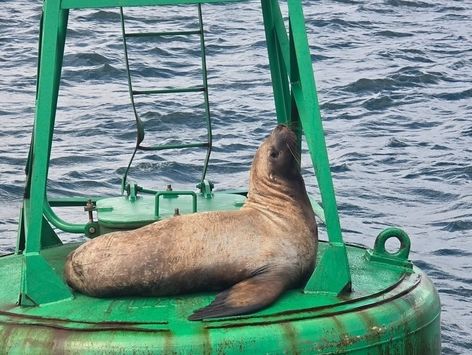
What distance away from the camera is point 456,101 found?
18422 mm

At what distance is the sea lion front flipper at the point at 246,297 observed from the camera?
20.4 feet

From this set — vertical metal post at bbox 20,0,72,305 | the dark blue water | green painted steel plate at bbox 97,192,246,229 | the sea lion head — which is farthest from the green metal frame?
the dark blue water

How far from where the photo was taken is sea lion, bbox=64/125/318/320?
21.6 ft

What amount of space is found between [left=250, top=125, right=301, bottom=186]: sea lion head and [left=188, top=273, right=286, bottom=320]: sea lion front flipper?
2.13ft

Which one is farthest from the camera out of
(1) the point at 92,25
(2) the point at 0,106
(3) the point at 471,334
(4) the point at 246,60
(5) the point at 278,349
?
(1) the point at 92,25

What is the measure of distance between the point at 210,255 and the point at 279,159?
700 mm

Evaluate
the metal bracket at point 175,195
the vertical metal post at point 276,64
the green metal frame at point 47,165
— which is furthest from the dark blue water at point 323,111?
the green metal frame at point 47,165

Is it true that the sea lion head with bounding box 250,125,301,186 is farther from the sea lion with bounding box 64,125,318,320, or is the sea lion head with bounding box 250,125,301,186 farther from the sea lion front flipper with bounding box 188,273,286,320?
the sea lion front flipper with bounding box 188,273,286,320

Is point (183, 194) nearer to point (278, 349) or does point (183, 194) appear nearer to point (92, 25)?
point (278, 349)

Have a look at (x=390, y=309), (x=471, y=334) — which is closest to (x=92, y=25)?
(x=471, y=334)

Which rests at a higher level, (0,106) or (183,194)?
(183,194)

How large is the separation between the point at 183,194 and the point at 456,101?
11.3m

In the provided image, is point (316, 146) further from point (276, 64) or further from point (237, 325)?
A: point (276, 64)

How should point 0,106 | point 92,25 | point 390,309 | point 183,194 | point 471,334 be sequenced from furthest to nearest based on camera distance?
point 92,25 < point 0,106 < point 471,334 < point 183,194 < point 390,309
